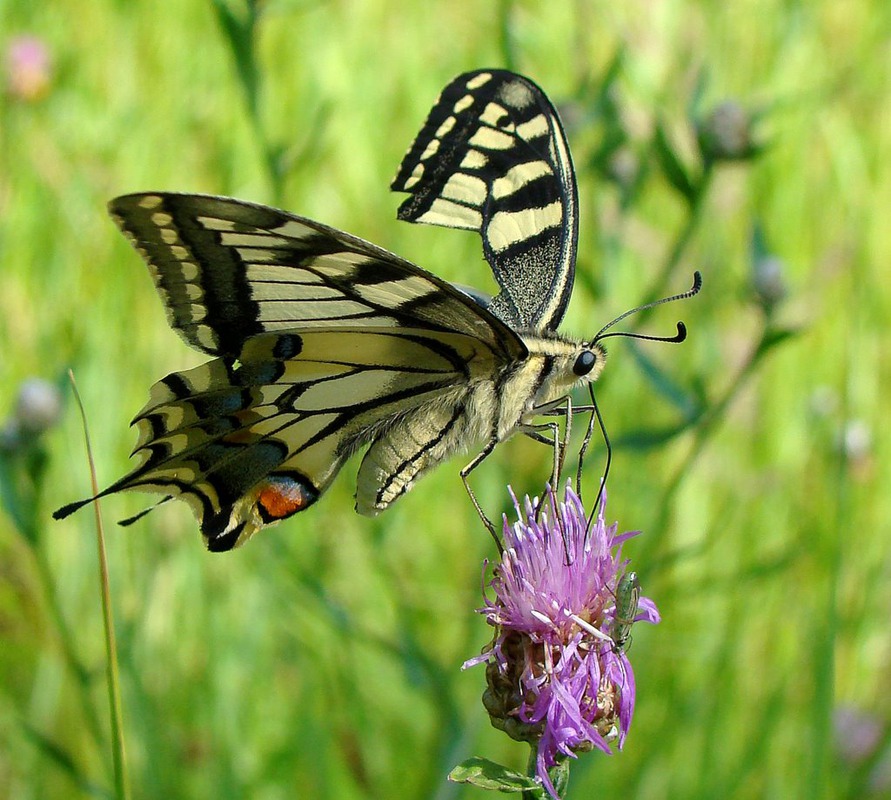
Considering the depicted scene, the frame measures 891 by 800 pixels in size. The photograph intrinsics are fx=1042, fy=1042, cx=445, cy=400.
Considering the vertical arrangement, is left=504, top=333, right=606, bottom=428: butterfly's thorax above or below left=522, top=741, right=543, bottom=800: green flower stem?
above

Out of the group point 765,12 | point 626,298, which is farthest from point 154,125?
point 765,12

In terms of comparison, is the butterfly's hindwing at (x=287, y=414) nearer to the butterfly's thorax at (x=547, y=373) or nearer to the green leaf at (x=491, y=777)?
the butterfly's thorax at (x=547, y=373)

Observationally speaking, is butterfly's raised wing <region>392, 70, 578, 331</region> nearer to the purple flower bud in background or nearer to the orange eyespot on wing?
the orange eyespot on wing

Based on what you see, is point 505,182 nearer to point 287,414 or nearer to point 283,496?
point 287,414

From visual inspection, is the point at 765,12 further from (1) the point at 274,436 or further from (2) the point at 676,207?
(1) the point at 274,436

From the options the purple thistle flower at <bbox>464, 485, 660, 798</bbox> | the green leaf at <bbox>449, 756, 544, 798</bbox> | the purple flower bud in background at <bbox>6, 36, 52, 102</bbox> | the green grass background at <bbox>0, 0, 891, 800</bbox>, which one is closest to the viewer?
the green leaf at <bbox>449, 756, 544, 798</bbox>

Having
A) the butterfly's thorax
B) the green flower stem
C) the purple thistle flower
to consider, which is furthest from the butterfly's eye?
the green flower stem

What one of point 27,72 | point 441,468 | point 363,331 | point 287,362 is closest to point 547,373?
point 363,331
